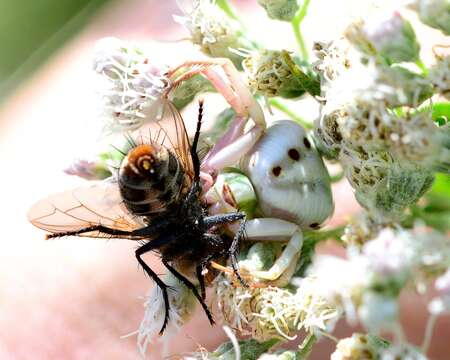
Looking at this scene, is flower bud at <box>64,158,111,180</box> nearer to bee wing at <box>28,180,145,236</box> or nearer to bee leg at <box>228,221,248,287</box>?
bee wing at <box>28,180,145,236</box>

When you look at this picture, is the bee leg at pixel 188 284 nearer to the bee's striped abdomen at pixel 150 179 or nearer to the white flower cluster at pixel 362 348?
the bee's striped abdomen at pixel 150 179

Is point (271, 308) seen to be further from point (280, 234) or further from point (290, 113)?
point (290, 113)

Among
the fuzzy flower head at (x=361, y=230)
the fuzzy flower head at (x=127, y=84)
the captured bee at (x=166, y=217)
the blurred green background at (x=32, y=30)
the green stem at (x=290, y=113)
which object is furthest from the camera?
the blurred green background at (x=32, y=30)

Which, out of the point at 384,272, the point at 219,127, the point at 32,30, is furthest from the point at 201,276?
the point at 32,30

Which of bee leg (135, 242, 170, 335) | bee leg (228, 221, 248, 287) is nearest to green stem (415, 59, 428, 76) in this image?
bee leg (228, 221, 248, 287)

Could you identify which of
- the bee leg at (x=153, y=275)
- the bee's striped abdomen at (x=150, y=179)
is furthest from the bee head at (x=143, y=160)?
the bee leg at (x=153, y=275)

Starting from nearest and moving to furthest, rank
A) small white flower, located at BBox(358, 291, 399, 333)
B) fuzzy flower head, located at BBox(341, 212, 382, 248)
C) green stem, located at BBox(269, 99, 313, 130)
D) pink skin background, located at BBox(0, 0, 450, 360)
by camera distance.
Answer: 1. small white flower, located at BBox(358, 291, 399, 333)
2. fuzzy flower head, located at BBox(341, 212, 382, 248)
3. green stem, located at BBox(269, 99, 313, 130)
4. pink skin background, located at BBox(0, 0, 450, 360)

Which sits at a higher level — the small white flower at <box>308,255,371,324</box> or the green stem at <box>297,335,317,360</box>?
the small white flower at <box>308,255,371,324</box>

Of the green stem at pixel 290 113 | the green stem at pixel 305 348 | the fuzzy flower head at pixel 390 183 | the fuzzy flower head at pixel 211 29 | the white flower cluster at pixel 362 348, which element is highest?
the fuzzy flower head at pixel 211 29
